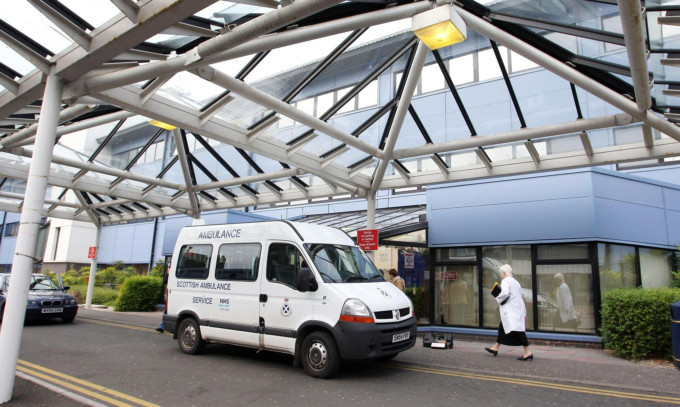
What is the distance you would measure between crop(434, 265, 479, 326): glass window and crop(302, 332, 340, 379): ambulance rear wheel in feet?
21.4

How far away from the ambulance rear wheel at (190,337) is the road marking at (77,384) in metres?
2.24

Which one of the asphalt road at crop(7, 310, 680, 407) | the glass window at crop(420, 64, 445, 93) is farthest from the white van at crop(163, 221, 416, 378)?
the glass window at crop(420, 64, 445, 93)

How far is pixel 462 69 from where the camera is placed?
9.34 metres

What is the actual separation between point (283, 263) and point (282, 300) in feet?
2.07

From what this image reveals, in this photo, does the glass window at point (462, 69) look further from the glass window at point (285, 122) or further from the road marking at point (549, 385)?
the road marking at point (549, 385)

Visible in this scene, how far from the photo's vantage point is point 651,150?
30.6ft

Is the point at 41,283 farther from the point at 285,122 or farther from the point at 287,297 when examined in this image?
the point at 287,297

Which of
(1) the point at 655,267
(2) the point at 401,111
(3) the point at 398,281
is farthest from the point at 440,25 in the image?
(1) the point at 655,267

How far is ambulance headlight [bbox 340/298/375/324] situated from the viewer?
6488 mm

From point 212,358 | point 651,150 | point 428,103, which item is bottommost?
point 212,358

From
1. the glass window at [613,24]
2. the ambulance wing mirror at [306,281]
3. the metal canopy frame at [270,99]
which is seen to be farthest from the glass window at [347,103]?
the glass window at [613,24]

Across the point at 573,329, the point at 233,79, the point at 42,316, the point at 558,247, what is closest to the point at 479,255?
the point at 558,247

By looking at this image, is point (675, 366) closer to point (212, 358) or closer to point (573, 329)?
point (573, 329)

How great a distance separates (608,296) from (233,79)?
8584 millimetres
